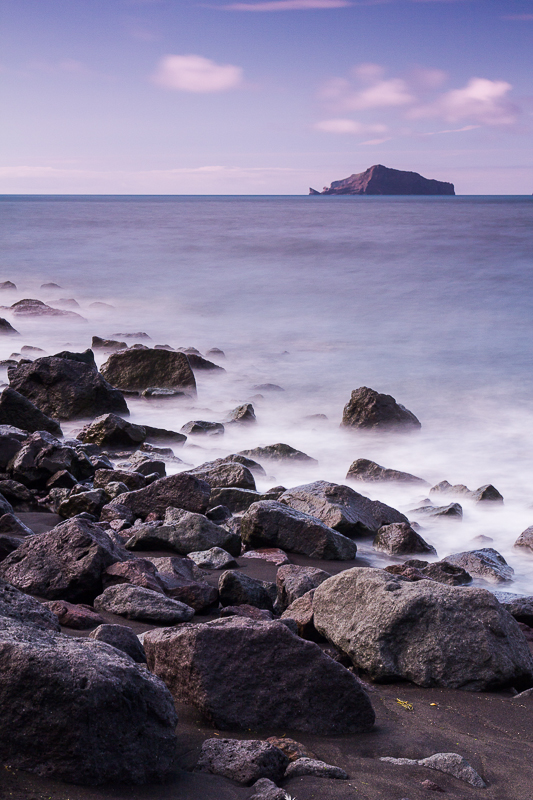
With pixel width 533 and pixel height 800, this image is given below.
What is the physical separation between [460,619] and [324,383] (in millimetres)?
9417

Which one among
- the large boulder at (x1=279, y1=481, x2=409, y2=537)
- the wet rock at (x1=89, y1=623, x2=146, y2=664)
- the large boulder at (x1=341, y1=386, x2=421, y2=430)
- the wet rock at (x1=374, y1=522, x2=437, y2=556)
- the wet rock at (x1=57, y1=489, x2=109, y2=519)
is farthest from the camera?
the large boulder at (x1=341, y1=386, x2=421, y2=430)

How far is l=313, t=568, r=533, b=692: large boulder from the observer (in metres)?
3.14

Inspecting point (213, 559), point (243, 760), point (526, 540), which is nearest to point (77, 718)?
point (243, 760)

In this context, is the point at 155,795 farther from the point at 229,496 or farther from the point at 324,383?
the point at 324,383

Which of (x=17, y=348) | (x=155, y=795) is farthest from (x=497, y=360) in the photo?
(x=155, y=795)

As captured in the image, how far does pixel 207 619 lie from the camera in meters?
3.67

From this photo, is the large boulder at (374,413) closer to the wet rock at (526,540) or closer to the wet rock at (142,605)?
the wet rock at (526,540)

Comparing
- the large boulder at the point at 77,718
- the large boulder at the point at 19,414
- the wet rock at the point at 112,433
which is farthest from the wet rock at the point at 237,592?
the large boulder at the point at 19,414

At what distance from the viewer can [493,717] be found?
291 centimetres

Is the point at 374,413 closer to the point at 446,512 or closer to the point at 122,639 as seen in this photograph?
the point at 446,512

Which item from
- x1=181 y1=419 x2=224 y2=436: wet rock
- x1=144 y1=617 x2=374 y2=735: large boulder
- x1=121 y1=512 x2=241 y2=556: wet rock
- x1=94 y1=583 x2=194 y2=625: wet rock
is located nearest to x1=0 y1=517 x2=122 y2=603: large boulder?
x1=94 y1=583 x2=194 y2=625: wet rock

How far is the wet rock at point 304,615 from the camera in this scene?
3.53 metres

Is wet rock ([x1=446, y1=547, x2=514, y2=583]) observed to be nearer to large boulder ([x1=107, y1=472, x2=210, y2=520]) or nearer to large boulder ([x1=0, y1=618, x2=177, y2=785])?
large boulder ([x1=107, y1=472, x2=210, y2=520])

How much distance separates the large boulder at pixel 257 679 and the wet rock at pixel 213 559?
6.43 ft
